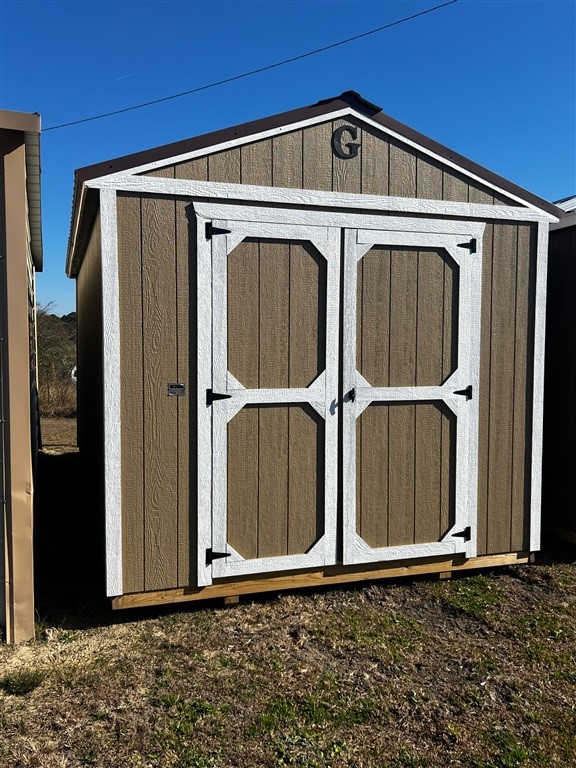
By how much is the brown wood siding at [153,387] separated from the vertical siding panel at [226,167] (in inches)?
10.3

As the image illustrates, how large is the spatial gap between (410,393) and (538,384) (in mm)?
970

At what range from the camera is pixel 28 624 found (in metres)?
3.36

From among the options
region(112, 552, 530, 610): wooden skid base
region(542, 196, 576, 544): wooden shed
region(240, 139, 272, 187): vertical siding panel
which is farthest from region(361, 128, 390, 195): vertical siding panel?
region(112, 552, 530, 610): wooden skid base

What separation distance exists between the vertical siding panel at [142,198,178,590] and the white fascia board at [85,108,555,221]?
0.20 m

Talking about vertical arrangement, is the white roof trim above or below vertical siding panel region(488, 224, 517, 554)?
above

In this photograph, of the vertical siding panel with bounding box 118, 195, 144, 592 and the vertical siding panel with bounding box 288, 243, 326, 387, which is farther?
the vertical siding panel with bounding box 288, 243, 326, 387

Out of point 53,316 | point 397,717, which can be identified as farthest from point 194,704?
point 53,316

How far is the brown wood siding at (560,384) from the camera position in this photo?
482cm

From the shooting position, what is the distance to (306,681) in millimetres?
2953

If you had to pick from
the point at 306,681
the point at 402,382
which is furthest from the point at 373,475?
the point at 306,681

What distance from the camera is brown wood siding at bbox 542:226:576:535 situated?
4816 millimetres

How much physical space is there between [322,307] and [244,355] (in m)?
0.54

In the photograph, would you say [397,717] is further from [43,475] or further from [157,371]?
[43,475]

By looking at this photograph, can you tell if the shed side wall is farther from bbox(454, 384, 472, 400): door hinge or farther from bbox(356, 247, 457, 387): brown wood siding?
bbox(454, 384, 472, 400): door hinge
